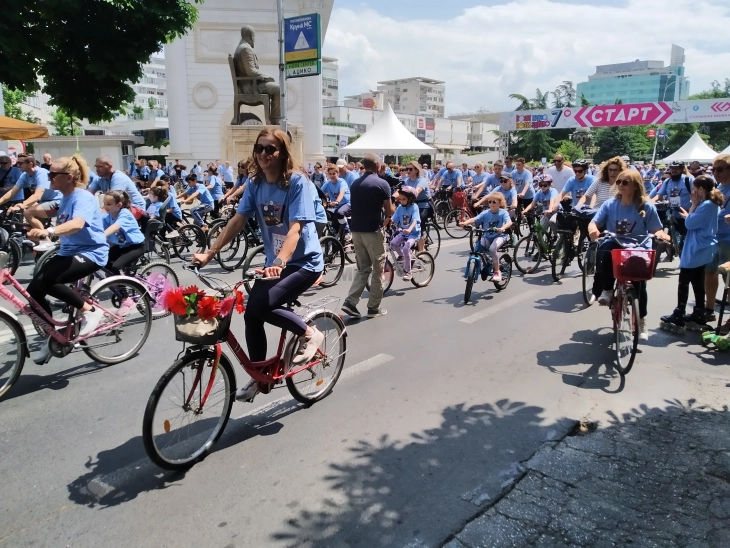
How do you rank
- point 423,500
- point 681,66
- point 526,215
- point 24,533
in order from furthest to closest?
point 681,66 → point 526,215 → point 423,500 → point 24,533

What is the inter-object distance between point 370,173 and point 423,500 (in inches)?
178

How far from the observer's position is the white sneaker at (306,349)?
4145 mm

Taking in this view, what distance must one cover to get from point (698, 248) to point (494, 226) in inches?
114

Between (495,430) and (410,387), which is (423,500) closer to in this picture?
(495,430)

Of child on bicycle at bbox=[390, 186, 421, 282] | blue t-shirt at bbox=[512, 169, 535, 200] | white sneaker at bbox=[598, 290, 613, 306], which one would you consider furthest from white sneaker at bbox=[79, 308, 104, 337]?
blue t-shirt at bbox=[512, 169, 535, 200]

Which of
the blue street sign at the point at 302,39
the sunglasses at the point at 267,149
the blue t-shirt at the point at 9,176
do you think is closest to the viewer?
the sunglasses at the point at 267,149

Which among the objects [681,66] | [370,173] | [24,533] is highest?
[681,66]

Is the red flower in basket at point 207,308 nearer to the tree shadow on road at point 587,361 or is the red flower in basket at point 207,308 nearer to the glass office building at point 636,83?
the tree shadow on road at point 587,361

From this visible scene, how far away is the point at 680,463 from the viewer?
367 centimetres

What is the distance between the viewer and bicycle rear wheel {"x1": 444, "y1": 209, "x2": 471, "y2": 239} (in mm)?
15101

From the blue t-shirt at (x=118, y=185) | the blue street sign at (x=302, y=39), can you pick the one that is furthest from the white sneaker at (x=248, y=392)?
the blue street sign at (x=302, y=39)

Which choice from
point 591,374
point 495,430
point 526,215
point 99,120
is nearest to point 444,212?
point 526,215

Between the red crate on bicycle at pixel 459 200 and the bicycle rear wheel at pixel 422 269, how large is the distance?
21.2ft

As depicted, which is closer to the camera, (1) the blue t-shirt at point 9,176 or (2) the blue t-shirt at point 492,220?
(2) the blue t-shirt at point 492,220
